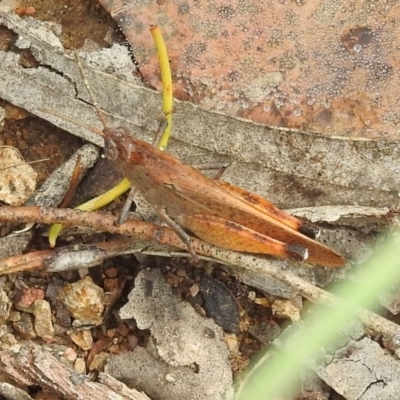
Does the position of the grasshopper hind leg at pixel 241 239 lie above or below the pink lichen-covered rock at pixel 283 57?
below

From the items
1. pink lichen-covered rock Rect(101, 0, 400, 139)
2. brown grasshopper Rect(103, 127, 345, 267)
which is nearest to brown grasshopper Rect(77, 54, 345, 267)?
brown grasshopper Rect(103, 127, 345, 267)

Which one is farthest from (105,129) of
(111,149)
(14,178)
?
(14,178)

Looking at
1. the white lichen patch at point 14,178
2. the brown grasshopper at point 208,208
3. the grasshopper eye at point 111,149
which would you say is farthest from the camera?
the white lichen patch at point 14,178

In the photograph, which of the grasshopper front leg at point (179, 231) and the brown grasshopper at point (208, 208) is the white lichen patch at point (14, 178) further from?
the grasshopper front leg at point (179, 231)

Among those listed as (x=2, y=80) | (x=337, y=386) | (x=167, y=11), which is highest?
(x=167, y=11)

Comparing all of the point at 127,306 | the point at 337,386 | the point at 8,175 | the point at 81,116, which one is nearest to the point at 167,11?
the point at 81,116

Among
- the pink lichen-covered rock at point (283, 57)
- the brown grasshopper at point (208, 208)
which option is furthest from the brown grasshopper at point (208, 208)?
the pink lichen-covered rock at point (283, 57)

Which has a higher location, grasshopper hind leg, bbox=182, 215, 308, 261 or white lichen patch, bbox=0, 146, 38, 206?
grasshopper hind leg, bbox=182, 215, 308, 261

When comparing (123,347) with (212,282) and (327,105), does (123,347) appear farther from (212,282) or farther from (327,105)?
(327,105)

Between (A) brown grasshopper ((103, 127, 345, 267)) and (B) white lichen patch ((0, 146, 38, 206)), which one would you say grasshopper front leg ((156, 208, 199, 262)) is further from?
(B) white lichen patch ((0, 146, 38, 206))
